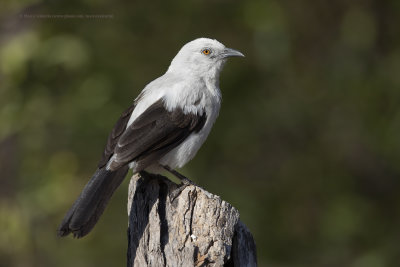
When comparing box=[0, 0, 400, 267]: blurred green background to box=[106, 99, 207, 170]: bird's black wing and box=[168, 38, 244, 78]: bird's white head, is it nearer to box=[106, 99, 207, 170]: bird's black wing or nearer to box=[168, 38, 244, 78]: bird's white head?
box=[168, 38, 244, 78]: bird's white head

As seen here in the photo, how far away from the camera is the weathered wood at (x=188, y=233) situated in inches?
171

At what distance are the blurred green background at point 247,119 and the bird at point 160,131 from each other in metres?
2.32

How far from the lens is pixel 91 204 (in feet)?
16.7

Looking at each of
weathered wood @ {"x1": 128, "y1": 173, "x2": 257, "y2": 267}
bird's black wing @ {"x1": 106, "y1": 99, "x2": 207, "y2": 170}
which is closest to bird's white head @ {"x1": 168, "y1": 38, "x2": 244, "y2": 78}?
bird's black wing @ {"x1": 106, "y1": 99, "x2": 207, "y2": 170}

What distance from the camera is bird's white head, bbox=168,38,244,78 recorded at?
6.56 meters

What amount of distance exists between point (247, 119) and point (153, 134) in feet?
14.7

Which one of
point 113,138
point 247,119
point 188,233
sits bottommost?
point 188,233

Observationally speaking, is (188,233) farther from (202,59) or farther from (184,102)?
(202,59)

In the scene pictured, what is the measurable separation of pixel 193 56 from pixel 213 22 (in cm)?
335

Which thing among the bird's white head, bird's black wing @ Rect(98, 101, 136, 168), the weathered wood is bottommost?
the weathered wood

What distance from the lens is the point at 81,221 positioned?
498 centimetres

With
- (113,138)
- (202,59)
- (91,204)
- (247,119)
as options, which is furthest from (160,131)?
(247,119)

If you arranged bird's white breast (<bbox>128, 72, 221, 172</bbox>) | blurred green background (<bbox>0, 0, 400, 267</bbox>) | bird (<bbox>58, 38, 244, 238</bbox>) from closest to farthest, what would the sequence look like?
bird (<bbox>58, 38, 244, 238</bbox>) < bird's white breast (<bbox>128, 72, 221, 172</bbox>) < blurred green background (<bbox>0, 0, 400, 267</bbox>)

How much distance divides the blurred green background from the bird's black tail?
10.9ft
